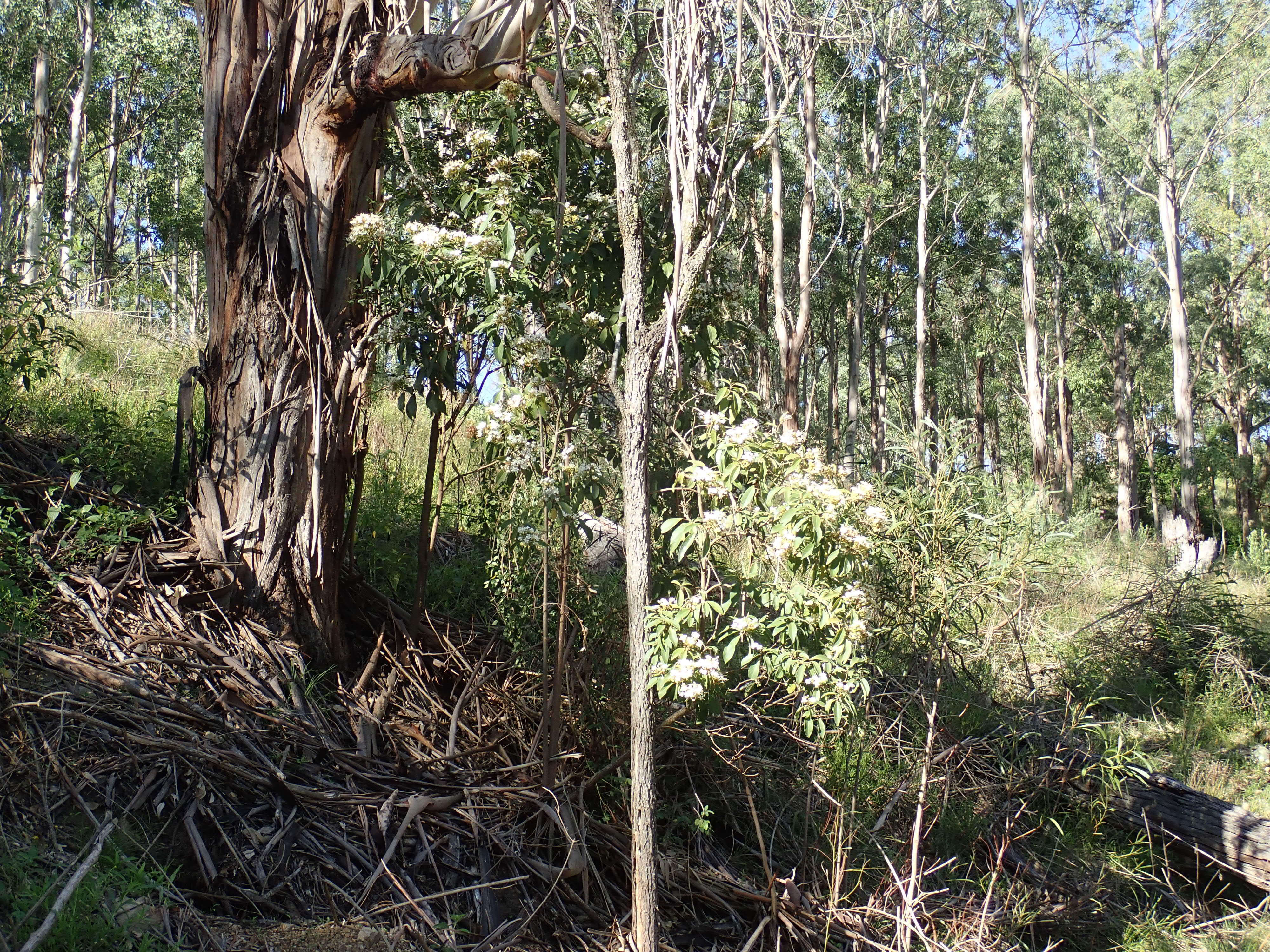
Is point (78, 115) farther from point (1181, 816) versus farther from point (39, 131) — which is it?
point (1181, 816)

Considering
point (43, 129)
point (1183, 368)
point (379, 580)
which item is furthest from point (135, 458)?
point (1183, 368)

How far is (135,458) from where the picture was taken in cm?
478

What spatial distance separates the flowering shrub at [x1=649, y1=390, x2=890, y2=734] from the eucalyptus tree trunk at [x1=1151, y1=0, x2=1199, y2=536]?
15726mm

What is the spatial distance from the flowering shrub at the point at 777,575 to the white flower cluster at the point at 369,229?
4.61 feet

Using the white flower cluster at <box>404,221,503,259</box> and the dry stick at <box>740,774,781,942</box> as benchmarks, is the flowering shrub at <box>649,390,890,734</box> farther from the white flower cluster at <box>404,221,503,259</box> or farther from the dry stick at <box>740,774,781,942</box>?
the white flower cluster at <box>404,221,503,259</box>

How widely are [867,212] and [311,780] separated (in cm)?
1949

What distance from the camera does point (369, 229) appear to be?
3547 millimetres

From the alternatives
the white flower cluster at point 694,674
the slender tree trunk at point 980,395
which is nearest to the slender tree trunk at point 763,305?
the slender tree trunk at point 980,395

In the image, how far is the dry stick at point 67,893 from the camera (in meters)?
2.20

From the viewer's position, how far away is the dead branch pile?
116 inches

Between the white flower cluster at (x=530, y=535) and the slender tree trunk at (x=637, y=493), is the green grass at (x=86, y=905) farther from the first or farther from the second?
the white flower cluster at (x=530, y=535)

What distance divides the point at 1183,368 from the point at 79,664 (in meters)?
19.3

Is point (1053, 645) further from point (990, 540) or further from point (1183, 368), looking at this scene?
point (1183, 368)

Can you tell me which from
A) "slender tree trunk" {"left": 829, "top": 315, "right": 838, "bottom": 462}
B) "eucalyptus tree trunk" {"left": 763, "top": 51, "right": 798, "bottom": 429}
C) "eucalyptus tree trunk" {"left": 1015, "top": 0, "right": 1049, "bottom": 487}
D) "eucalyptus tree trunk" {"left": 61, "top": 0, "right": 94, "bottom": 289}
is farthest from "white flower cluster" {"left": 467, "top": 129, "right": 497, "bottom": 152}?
"slender tree trunk" {"left": 829, "top": 315, "right": 838, "bottom": 462}
